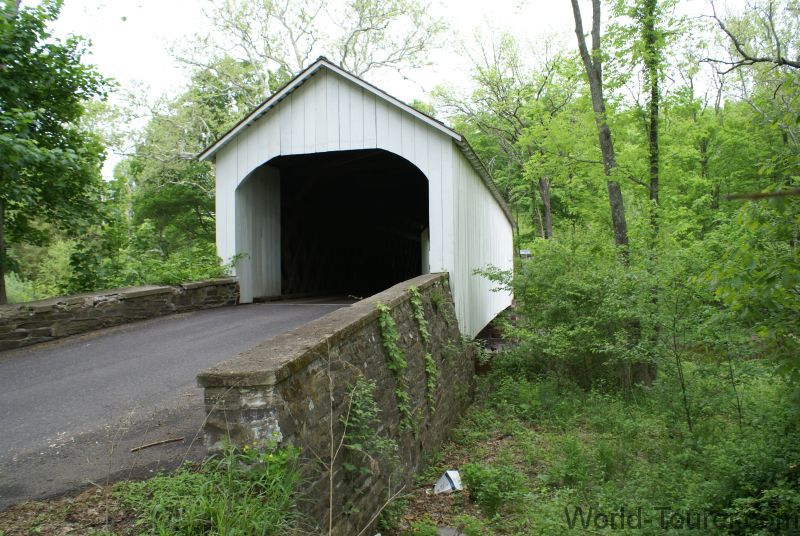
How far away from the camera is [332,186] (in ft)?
45.2

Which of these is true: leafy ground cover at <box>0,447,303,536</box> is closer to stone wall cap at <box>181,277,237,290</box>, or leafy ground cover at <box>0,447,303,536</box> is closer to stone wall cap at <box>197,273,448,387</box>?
stone wall cap at <box>197,273,448,387</box>

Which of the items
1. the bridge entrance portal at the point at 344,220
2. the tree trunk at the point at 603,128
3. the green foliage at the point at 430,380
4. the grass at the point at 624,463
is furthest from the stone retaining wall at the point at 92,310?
the tree trunk at the point at 603,128

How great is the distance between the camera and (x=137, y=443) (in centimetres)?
338

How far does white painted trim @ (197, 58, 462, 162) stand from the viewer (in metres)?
8.56

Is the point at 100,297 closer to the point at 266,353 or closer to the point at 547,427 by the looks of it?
the point at 266,353

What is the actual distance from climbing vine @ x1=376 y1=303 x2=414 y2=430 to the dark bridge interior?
683 cm

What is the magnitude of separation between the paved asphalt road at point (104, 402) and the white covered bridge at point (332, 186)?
3113mm

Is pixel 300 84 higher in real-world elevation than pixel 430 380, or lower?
higher

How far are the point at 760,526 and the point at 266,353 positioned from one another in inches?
141

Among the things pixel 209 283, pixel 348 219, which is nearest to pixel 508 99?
pixel 348 219

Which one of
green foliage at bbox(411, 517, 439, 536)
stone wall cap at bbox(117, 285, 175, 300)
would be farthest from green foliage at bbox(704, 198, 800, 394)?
stone wall cap at bbox(117, 285, 175, 300)

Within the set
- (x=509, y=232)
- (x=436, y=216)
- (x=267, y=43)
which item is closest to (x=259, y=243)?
(x=436, y=216)

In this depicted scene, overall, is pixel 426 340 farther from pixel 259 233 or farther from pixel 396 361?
pixel 259 233

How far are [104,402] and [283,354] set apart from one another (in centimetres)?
205
